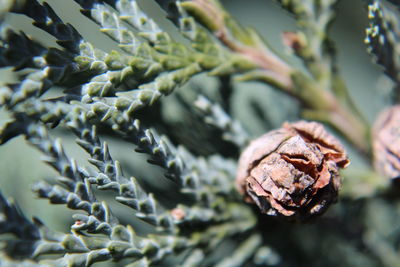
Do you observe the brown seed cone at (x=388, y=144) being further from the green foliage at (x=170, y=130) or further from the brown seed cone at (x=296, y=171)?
the brown seed cone at (x=296, y=171)

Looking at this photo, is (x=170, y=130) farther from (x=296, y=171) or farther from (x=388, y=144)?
(x=388, y=144)

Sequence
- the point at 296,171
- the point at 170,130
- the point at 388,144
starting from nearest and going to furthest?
the point at 296,171 → the point at 388,144 → the point at 170,130

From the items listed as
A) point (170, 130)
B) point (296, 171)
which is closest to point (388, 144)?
point (296, 171)

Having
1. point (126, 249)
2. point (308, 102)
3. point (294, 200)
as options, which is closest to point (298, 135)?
point (294, 200)

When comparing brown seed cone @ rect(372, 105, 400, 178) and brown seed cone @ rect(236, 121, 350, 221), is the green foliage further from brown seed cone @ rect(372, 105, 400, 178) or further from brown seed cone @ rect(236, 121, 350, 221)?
brown seed cone @ rect(236, 121, 350, 221)

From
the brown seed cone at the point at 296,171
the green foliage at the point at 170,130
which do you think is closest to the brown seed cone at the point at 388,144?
the green foliage at the point at 170,130

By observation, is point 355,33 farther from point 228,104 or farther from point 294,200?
point 294,200
